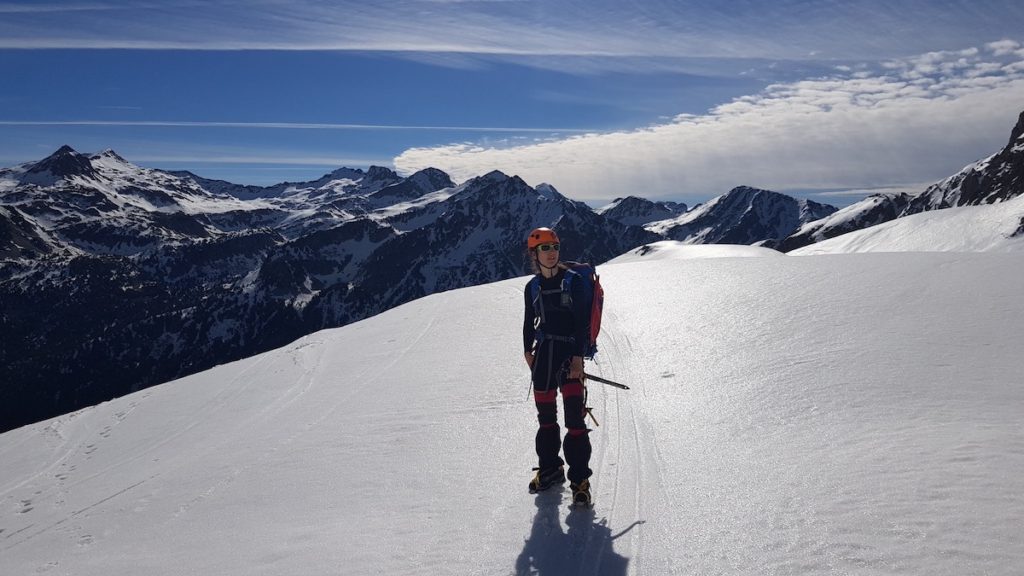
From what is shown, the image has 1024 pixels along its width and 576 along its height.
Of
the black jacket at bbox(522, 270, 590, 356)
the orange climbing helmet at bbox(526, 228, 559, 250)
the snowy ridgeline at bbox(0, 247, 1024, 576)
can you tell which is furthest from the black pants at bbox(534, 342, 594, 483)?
the orange climbing helmet at bbox(526, 228, 559, 250)

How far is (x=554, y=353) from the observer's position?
281 inches

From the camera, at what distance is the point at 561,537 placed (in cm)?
588

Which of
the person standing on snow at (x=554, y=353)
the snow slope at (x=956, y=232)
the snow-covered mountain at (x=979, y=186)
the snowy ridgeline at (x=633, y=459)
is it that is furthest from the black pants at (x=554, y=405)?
the snow-covered mountain at (x=979, y=186)

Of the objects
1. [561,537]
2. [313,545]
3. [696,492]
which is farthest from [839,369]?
[313,545]

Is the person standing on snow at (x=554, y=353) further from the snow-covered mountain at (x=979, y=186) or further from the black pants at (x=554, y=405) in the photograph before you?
the snow-covered mountain at (x=979, y=186)

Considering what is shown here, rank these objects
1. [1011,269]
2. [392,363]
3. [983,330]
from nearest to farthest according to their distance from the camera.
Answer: [983,330], [1011,269], [392,363]

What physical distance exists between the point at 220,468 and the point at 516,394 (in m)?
5.08

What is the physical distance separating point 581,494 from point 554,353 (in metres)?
1.64

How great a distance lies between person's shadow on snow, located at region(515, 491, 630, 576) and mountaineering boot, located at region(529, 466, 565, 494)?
393 mm

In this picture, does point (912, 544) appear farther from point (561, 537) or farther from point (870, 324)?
point (870, 324)

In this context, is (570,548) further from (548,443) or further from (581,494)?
(548,443)

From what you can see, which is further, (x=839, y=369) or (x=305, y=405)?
(x=305, y=405)

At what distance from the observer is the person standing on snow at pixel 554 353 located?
700 centimetres

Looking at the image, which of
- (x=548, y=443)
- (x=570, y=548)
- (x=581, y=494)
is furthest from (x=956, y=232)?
(x=570, y=548)
